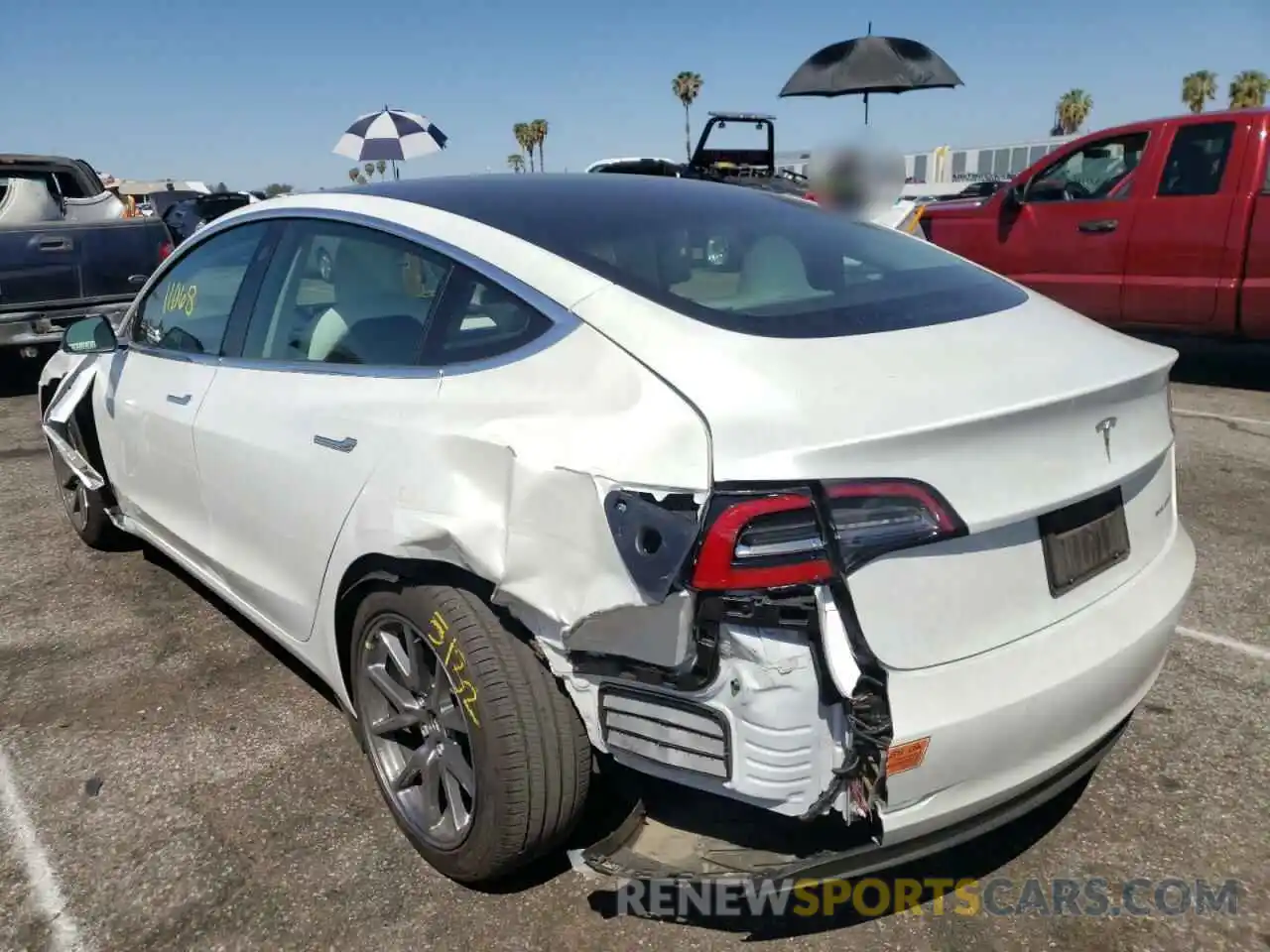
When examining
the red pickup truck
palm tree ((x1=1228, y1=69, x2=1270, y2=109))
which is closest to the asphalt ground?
the red pickup truck

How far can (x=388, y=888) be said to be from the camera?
2.38m

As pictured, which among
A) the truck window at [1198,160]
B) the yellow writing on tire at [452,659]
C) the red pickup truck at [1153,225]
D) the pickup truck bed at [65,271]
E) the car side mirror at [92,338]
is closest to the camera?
the yellow writing on tire at [452,659]

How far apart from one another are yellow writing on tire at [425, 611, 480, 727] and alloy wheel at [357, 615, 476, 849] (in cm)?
4

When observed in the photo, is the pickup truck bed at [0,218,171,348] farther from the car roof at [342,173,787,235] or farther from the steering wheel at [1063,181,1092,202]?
the steering wheel at [1063,181,1092,202]

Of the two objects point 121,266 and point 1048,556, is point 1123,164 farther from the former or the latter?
point 121,266

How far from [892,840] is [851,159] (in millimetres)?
6232

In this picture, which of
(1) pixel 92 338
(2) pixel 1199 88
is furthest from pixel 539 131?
(1) pixel 92 338

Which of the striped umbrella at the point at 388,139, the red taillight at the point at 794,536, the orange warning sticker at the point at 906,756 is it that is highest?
the striped umbrella at the point at 388,139

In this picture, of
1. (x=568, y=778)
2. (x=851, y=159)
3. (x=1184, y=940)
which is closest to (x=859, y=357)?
(x=568, y=778)

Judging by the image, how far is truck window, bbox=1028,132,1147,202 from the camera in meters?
7.65

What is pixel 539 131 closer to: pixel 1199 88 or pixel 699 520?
pixel 1199 88

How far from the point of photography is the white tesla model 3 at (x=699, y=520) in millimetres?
1773

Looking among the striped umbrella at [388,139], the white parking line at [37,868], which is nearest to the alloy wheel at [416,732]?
the white parking line at [37,868]

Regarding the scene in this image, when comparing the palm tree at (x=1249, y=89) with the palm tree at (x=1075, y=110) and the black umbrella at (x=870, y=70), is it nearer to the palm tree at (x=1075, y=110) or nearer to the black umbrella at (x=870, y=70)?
the palm tree at (x=1075, y=110)
